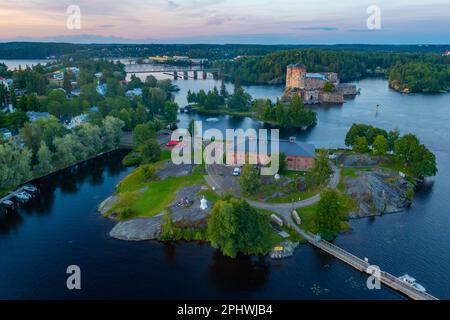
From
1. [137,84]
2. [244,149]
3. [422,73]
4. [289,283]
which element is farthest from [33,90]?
[422,73]

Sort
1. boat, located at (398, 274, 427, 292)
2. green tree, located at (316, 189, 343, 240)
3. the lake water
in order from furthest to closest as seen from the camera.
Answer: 1. green tree, located at (316, 189, 343, 240)
2. the lake water
3. boat, located at (398, 274, 427, 292)

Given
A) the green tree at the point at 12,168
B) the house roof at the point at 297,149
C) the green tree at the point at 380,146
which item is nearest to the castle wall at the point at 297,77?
the green tree at the point at 380,146

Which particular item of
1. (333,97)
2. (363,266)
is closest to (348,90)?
(333,97)

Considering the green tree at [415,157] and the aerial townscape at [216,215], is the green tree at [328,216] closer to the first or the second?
the aerial townscape at [216,215]

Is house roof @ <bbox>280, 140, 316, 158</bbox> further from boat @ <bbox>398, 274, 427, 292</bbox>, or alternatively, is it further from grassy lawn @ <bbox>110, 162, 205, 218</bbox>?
boat @ <bbox>398, 274, 427, 292</bbox>

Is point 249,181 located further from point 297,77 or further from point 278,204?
point 297,77

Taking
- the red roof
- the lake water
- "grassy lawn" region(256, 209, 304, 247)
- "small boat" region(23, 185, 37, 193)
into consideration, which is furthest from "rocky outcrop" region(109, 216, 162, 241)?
the red roof
